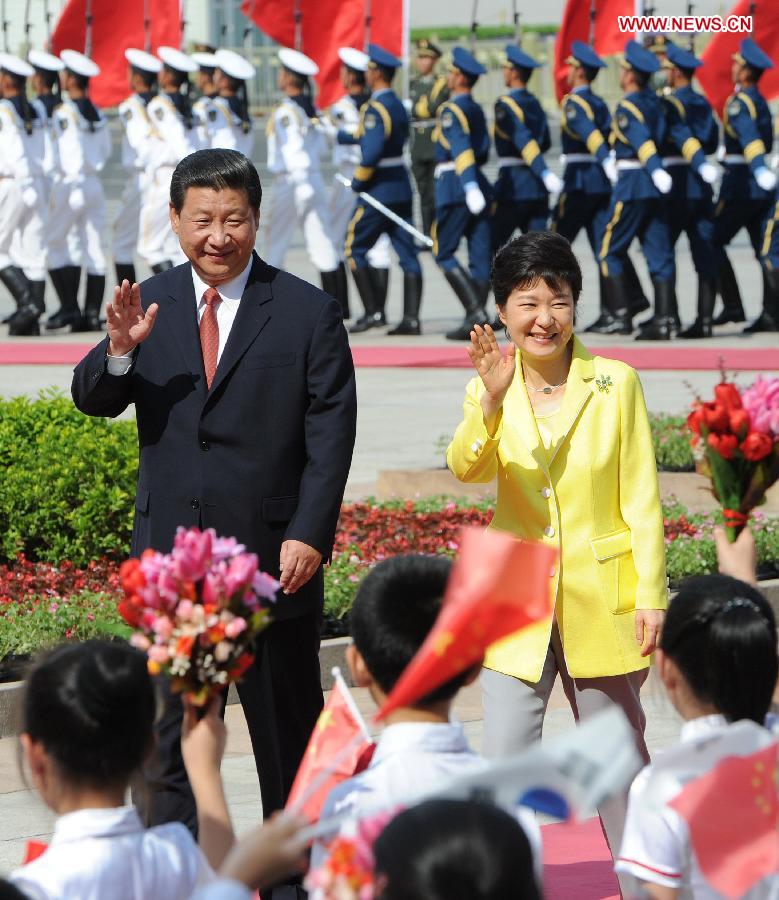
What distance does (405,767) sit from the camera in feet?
9.34

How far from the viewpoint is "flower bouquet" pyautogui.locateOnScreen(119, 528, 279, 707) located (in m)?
2.70

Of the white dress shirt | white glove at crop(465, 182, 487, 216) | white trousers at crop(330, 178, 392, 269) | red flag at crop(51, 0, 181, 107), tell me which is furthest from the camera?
red flag at crop(51, 0, 181, 107)

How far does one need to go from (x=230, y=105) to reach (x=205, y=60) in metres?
0.54

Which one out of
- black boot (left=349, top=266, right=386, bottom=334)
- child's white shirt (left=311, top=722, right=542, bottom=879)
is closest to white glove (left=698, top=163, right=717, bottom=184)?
black boot (left=349, top=266, right=386, bottom=334)

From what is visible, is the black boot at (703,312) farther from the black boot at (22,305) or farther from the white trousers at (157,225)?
the black boot at (22,305)

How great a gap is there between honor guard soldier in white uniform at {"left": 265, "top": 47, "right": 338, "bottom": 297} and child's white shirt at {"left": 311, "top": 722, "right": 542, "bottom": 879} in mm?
14506

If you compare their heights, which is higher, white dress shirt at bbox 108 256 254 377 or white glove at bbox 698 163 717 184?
white glove at bbox 698 163 717 184

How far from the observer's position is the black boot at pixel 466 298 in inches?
641

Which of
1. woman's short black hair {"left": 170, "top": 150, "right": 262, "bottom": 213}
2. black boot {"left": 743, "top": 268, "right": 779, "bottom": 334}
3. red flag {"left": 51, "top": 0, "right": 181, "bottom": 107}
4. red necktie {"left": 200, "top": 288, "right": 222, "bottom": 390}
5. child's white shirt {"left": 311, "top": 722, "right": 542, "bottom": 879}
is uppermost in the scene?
red flag {"left": 51, "top": 0, "right": 181, "bottom": 107}

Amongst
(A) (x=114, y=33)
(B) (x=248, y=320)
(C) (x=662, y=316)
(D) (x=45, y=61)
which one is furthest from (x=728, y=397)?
(A) (x=114, y=33)

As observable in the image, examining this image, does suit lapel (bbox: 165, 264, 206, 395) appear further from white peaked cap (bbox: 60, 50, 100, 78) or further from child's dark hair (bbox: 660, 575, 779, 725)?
white peaked cap (bbox: 60, 50, 100, 78)

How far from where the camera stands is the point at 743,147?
16.2m

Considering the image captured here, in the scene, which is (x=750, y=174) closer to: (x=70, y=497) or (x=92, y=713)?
(x=70, y=497)

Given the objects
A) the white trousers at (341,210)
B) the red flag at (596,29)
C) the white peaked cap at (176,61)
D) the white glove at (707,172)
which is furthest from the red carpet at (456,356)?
the red flag at (596,29)
